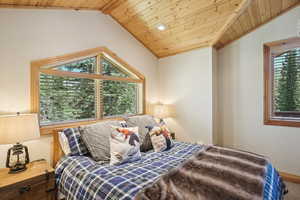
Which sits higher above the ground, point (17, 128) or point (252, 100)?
point (252, 100)

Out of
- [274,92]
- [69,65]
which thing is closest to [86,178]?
[69,65]

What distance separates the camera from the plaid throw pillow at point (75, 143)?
1859 mm

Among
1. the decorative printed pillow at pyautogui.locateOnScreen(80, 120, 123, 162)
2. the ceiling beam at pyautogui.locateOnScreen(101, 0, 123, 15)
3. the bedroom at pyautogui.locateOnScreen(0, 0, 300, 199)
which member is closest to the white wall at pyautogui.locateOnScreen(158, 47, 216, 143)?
→ the bedroom at pyautogui.locateOnScreen(0, 0, 300, 199)

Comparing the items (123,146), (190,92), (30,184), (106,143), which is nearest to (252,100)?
(190,92)

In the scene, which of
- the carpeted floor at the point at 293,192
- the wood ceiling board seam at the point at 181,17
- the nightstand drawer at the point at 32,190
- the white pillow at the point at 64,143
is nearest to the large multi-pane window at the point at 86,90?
the white pillow at the point at 64,143

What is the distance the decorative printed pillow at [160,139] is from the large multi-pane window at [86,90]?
3.18ft

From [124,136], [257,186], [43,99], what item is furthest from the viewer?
[43,99]

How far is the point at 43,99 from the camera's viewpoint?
208 cm

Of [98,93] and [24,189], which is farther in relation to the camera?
[98,93]

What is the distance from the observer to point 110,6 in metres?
2.51

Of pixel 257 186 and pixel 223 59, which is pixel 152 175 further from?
pixel 223 59

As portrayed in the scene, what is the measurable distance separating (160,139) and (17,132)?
1582 millimetres

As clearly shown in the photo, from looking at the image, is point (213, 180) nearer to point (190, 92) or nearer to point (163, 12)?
point (190, 92)

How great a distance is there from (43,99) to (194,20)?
98.3 inches
